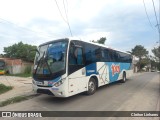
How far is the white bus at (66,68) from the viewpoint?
26.9ft

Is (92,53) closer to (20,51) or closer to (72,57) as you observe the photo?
(72,57)

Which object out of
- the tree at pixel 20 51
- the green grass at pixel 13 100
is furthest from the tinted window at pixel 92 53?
→ the tree at pixel 20 51

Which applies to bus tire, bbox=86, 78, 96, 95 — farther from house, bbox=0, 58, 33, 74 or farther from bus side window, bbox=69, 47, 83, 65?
house, bbox=0, 58, 33, 74

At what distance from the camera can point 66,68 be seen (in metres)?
8.26

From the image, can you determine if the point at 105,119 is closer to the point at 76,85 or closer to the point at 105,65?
the point at 76,85

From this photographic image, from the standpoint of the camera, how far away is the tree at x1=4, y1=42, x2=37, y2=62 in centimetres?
3812

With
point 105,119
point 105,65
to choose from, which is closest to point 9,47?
point 105,65

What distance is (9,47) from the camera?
41.8 m

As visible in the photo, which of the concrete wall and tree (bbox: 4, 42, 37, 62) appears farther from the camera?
tree (bbox: 4, 42, 37, 62)

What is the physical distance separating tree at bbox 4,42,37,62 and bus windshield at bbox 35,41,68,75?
29308 mm

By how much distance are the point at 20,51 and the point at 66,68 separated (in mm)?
33390

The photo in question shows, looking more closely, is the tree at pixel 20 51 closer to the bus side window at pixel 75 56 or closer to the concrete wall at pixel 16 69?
the concrete wall at pixel 16 69

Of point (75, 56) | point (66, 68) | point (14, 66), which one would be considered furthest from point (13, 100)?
point (14, 66)

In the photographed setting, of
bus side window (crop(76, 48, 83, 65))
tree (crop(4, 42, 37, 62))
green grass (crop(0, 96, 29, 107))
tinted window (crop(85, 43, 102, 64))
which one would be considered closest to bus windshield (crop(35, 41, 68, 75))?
bus side window (crop(76, 48, 83, 65))
